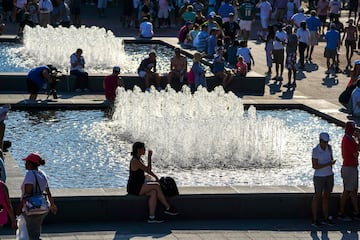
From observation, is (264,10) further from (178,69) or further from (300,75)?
(178,69)

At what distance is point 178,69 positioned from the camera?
25453 millimetres

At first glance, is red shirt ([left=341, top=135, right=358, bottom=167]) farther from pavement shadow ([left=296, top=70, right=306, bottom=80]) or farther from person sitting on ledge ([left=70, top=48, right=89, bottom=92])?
pavement shadow ([left=296, top=70, right=306, bottom=80])

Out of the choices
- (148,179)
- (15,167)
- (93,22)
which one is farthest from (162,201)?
(93,22)

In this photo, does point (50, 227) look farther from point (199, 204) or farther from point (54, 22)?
point (54, 22)

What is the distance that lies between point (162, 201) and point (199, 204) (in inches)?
21.1

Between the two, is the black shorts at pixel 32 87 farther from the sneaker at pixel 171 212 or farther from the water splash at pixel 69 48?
the sneaker at pixel 171 212

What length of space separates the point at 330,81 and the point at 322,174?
45.9 ft

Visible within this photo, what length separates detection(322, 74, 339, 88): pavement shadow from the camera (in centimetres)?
2848

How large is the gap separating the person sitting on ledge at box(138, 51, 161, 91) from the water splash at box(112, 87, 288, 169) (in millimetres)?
3077

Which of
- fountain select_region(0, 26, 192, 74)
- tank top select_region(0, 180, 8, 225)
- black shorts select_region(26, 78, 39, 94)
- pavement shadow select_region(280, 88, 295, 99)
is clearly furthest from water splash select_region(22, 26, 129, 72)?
tank top select_region(0, 180, 8, 225)

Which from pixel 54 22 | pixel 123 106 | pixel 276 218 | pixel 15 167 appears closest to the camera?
pixel 276 218

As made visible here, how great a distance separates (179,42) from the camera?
32.7 metres

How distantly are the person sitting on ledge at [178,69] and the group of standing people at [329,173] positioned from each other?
1020 cm

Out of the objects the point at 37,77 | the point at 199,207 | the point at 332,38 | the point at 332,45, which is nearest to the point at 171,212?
the point at 199,207
